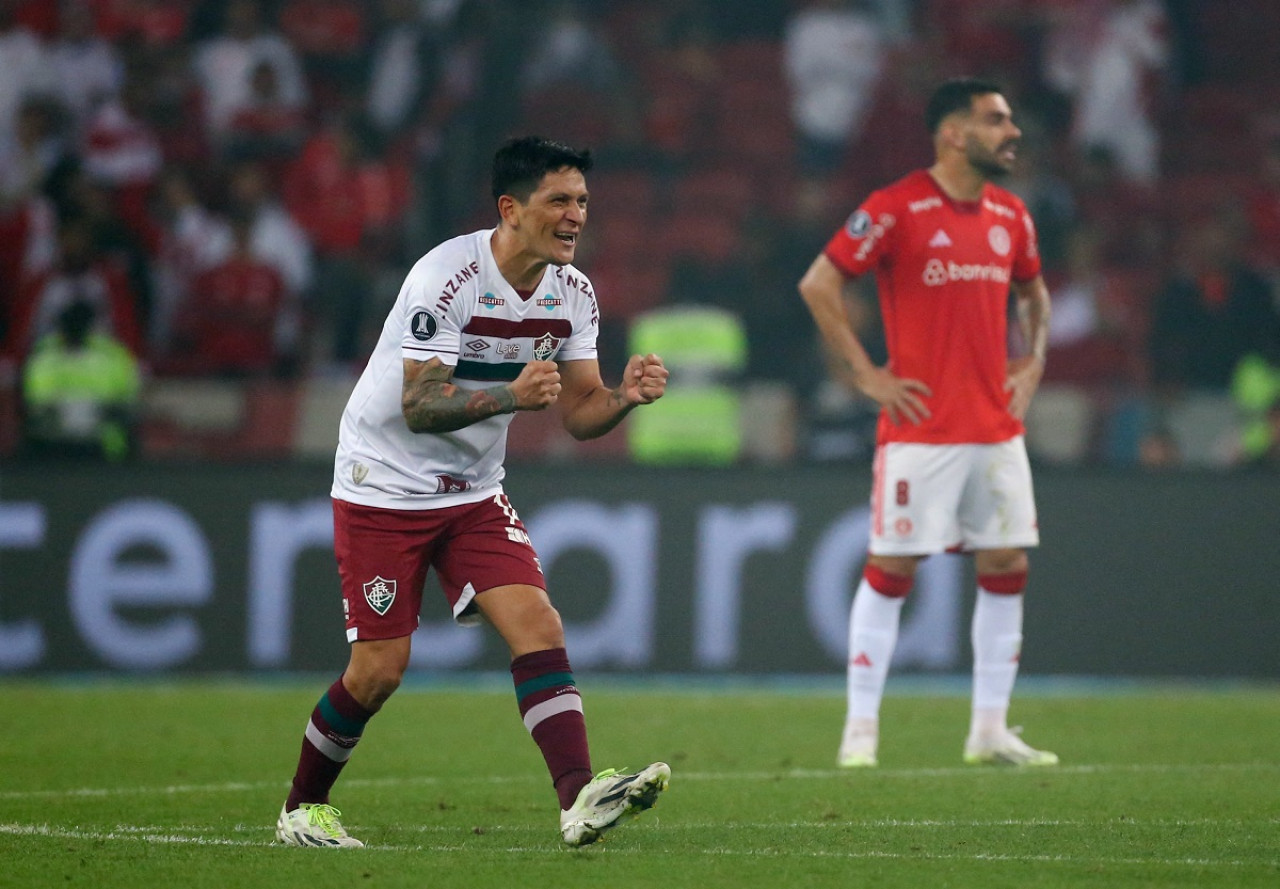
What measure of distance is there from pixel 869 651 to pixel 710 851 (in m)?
2.36

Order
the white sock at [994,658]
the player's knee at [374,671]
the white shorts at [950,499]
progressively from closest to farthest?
1. the player's knee at [374,671]
2. the white shorts at [950,499]
3. the white sock at [994,658]

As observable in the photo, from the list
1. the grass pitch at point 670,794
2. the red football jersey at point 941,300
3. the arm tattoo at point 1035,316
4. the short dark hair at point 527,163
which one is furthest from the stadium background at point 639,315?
the short dark hair at point 527,163

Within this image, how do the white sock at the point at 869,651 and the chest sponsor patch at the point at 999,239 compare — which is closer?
the white sock at the point at 869,651

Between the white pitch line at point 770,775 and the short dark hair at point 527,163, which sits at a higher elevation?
the short dark hair at point 527,163

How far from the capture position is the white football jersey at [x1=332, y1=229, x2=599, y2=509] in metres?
5.70

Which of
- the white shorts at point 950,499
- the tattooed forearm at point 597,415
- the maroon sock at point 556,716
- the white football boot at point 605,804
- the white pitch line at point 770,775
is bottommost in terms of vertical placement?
the white pitch line at point 770,775

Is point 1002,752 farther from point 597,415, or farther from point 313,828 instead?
point 313,828

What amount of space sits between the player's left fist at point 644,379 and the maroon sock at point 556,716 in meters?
0.79

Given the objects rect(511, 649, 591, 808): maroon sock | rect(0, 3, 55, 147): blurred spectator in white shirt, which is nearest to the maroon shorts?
rect(511, 649, 591, 808): maroon sock

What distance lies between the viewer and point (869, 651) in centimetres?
771

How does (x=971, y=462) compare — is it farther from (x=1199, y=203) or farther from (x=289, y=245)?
(x=1199, y=203)

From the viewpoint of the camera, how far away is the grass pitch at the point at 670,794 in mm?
5199

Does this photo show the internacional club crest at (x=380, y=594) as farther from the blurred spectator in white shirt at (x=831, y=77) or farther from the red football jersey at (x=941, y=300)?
the blurred spectator in white shirt at (x=831, y=77)

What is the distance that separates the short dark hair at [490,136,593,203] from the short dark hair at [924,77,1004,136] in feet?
8.21
